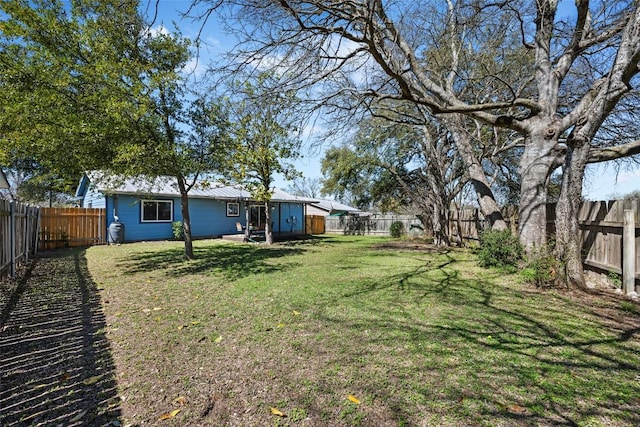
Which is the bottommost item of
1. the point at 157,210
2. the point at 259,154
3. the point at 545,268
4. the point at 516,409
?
→ the point at 516,409

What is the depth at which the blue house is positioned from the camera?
46.6ft

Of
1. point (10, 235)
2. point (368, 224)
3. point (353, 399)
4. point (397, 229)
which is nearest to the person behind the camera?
point (353, 399)

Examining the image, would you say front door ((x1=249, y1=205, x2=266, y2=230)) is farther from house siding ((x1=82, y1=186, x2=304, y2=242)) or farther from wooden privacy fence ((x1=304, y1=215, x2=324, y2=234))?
wooden privacy fence ((x1=304, y1=215, x2=324, y2=234))

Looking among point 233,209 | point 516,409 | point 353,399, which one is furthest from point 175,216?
point 516,409

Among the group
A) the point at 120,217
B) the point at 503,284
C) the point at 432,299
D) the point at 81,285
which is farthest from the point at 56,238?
the point at 503,284

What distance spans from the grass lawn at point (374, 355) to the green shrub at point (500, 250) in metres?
1.07

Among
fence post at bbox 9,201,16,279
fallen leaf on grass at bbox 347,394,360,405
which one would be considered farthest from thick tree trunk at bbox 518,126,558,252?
fence post at bbox 9,201,16,279

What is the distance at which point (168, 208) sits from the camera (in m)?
16.2

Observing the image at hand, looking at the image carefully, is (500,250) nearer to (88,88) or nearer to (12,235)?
(88,88)

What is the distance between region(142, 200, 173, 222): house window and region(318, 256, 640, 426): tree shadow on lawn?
526 inches

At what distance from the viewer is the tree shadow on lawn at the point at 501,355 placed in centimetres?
227

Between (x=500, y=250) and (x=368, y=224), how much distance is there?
18529 mm

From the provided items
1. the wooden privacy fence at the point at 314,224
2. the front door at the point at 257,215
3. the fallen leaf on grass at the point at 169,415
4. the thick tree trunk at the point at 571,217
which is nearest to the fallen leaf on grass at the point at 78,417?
the fallen leaf on grass at the point at 169,415

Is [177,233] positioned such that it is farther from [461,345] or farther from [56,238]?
[461,345]
